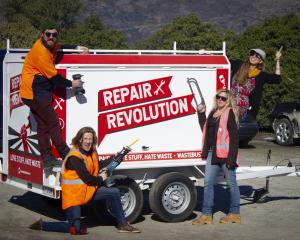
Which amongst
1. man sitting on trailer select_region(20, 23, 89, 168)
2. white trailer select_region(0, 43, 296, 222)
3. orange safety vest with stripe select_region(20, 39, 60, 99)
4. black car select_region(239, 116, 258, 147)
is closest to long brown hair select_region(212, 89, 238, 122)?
white trailer select_region(0, 43, 296, 222)

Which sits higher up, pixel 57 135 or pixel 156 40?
pixel 156 40

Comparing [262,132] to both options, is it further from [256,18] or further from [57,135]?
[256,18]

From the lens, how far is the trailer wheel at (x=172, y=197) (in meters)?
11.9

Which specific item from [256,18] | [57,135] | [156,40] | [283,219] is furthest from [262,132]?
[256,18]

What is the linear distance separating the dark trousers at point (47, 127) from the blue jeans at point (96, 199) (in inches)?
29.0

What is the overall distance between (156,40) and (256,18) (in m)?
35.3

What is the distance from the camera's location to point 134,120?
38.9 ft

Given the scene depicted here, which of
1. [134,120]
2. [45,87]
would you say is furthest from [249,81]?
[45,87]

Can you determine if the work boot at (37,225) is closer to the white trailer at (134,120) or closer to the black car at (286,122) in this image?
the white trailer at (134,120)

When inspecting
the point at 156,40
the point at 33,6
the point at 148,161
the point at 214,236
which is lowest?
the point at 214,236

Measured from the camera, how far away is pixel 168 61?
39.7ft

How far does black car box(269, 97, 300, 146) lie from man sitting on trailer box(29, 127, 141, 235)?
11616 mm

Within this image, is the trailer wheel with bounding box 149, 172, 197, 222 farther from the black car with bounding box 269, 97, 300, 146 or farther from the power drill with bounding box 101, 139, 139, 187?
the black car with bounding box 269, 97, 300, 146

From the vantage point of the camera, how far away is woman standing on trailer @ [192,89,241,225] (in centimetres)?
1191
